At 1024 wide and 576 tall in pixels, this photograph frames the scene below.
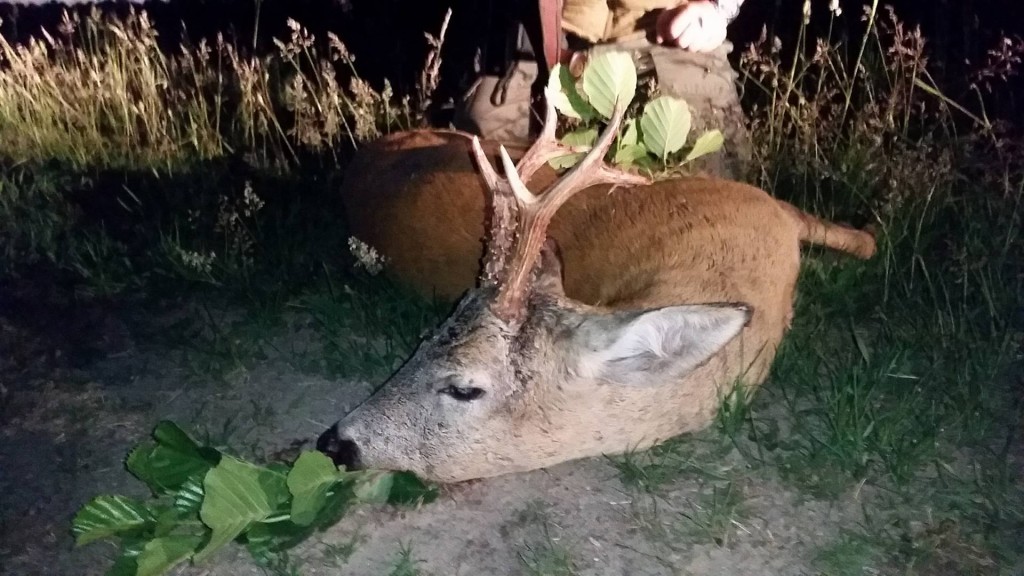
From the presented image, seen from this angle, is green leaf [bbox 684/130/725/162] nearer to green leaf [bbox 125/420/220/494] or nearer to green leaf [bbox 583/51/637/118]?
green leaf [bbox 583/51/637/118]

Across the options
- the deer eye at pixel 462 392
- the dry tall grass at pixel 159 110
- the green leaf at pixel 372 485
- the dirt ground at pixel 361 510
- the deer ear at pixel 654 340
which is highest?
the dry tall grass at pixel 159 110

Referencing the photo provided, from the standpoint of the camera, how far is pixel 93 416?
3334 millimetres

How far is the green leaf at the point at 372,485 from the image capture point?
2758mm

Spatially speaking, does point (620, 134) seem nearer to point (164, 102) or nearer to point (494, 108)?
point (494, 108)

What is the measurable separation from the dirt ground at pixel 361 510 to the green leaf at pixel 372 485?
0.41ft

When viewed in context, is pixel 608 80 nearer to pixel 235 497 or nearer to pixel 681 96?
pixel 681 96

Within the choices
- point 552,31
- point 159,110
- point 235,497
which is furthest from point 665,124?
point 159,110

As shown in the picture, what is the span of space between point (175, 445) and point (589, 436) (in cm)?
118

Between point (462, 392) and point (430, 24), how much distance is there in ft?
16.5

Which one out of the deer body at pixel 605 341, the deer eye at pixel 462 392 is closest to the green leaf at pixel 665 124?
the deer body at pixel 605 341

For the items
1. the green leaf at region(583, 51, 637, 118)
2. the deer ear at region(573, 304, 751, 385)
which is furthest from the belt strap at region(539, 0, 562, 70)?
the deer ear at region(573, 304, 751, 385)

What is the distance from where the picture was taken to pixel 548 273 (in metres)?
2.79

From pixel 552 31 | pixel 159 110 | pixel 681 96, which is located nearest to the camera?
pixel 552 31

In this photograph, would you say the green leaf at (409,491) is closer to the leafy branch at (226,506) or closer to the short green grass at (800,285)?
the leafy branch at (226,506)
